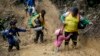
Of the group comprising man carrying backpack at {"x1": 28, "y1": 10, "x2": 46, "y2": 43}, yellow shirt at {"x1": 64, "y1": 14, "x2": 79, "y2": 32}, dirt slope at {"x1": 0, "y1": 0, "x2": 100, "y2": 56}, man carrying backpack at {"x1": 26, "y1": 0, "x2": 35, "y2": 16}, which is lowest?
dirt slope at {"x1": 0, "y1": 0, "x2": 100, "y2": 56}

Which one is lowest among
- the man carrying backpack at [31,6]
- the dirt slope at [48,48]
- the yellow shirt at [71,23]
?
the dirt slope at [48,48]

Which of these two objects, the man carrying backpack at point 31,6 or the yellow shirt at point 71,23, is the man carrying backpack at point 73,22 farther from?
the man carrying backpack at point 31,6

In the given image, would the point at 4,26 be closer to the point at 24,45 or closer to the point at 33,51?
the point at 24,45

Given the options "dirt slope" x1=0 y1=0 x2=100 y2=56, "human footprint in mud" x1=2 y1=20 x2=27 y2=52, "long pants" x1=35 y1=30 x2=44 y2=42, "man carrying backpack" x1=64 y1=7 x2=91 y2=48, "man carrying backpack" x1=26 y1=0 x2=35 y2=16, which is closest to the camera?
"man carrying backpack" x1=64 y1=7 x2=91 y2=48

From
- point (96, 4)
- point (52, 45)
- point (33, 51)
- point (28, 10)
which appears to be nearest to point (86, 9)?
point (96, 4)

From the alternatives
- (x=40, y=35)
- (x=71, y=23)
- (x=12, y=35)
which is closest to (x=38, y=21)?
(x=40, y=35)

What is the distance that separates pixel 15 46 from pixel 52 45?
4.79 feet

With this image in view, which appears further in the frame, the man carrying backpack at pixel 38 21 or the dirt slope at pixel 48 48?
the man carrying backpack at pixel 38 21

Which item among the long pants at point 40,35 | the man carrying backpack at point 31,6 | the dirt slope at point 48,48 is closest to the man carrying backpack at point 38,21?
the long pants at point 40,35

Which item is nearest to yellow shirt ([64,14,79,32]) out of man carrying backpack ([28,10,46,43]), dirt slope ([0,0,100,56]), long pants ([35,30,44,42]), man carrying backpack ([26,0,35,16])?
dirt slope ([0,0,100,56])

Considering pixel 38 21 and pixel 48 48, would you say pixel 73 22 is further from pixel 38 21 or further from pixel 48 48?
pixel 38 21

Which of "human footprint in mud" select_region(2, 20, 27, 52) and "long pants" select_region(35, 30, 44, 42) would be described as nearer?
"human footprint in mud" select_region(2, 20, 27, 52)

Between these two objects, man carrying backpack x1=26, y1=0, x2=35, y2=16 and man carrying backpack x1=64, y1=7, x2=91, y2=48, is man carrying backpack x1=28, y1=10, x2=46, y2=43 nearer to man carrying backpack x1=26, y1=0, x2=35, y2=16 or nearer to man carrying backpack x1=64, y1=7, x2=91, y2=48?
man carrying backpack x1=64, y1=7, x2=91, y2=48

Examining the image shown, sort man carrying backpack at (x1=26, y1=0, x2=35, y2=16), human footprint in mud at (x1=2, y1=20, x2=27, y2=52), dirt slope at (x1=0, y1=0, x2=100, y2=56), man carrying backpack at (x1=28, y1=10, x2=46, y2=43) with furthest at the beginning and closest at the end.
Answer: man carrying backpack at (x1=26, y1=0, x2=35, y2=16) → man carrying backpack at (x1=28, y1=10, x2=46, y2=43) → human footprint in mud at (x1=2, y1=20, x2=27, y2=52) → dirt slope at (x1=0, y1=0, x2=100, y2=56)
